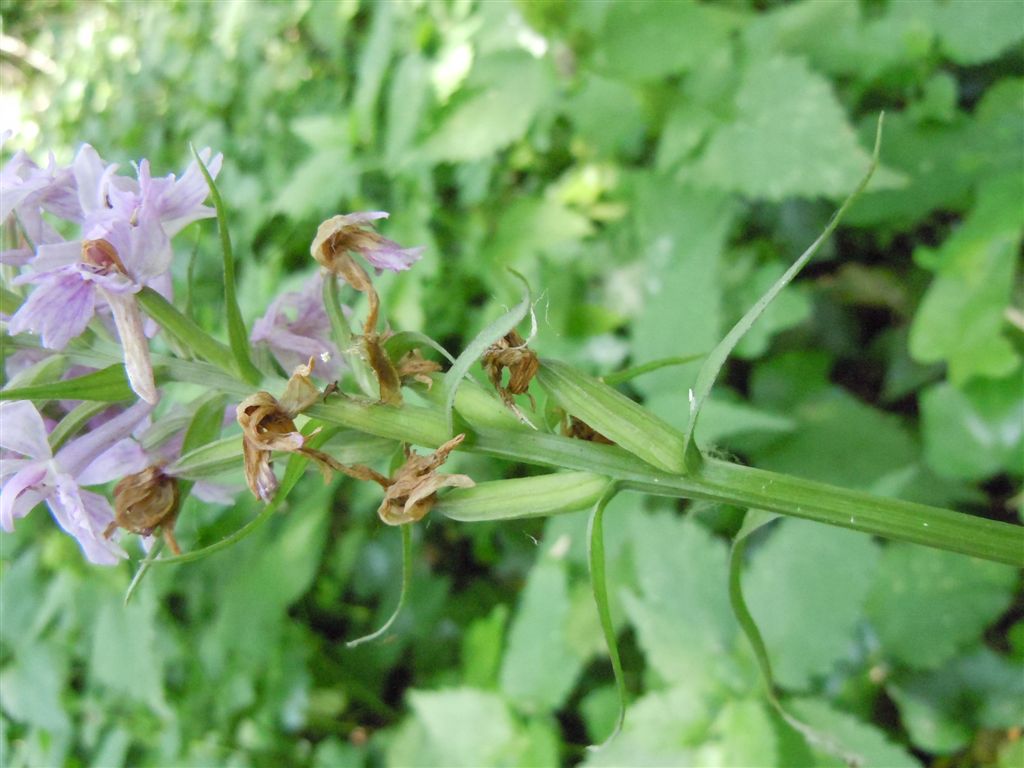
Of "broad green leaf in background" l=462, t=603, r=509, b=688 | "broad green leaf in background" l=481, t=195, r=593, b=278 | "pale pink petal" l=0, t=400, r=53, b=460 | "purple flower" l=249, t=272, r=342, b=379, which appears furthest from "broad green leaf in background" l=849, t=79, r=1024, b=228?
"pale pink petal" l=0, t=400, r=53, b=460

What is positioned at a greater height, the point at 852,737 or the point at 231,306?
the point at 231,306

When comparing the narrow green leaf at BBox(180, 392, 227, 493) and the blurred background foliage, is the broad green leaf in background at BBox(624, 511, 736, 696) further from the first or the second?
the narrow green leaf at BBox(180, 392, 227, 493)

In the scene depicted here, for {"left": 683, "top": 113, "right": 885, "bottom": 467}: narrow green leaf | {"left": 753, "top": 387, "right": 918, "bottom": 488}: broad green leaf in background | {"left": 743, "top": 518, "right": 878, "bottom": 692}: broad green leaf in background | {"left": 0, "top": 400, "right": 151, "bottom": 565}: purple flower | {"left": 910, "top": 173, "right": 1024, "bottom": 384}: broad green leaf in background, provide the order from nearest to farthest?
{"left": 683, "top": 113, "right": 885, "bottom": 467}: narrow green leaf
{"left": 0, "top": 400, "right": 151, "bottom": 565}: purple flower
{"left": 743, "top": 518, "right": 878, "bottom": 692}: broad green leaf in background
{"left": 910, "top": 173, "right": 1024, "bottom": 384}: broad green leaf in background
{"left": 753, "top": 387, "right": 918, "bottom": 488}: broad green leaf in background

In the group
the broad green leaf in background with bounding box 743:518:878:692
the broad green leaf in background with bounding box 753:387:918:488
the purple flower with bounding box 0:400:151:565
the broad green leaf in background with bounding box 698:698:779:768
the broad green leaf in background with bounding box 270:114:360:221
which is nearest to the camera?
the purple flower with bounding box 0:400:151:565

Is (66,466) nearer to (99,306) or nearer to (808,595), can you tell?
(99,306)

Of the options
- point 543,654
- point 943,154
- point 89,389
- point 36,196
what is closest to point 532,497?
point 89,389

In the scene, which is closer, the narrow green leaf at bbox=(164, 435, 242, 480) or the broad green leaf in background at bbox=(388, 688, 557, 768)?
the narrow green leaf at bbox=(164, 435, 242, 480)
